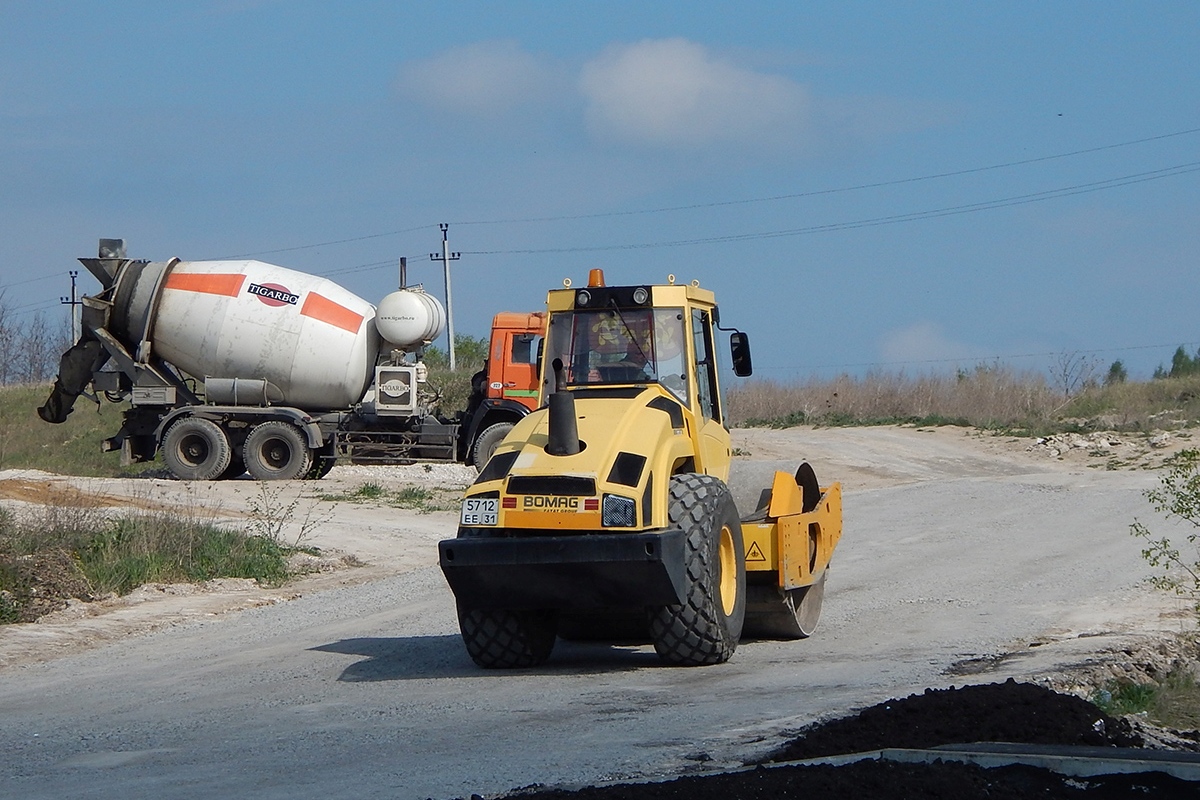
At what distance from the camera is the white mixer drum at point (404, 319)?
85.8 ft

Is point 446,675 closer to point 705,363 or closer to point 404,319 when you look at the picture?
point 705,363

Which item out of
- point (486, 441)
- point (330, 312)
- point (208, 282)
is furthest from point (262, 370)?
point (486, 441)

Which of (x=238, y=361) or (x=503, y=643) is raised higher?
(x=238, y=361)

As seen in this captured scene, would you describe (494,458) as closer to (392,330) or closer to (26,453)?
(392,330)

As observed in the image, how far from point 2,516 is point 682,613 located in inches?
359

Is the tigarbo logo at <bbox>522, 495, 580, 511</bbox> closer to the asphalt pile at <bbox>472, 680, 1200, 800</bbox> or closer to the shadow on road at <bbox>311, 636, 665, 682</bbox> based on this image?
the shadow on road at <bbox>311, 636, 665, 682</bbox>

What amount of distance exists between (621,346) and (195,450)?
1729 cm

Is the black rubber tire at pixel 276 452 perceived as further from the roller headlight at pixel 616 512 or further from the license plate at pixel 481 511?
the roller headlight at pixel 616 512

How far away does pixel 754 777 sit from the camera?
17.6 ft

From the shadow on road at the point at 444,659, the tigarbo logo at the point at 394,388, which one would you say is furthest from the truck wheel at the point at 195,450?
the shadow on road at the point at 444,659

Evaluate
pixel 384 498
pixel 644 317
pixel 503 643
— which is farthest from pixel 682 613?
pixel 384 498

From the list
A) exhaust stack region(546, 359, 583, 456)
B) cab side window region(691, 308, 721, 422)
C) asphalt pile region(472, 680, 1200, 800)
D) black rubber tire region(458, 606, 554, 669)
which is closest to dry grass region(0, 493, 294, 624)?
black rubber tire region(458, 606, 554, 669)

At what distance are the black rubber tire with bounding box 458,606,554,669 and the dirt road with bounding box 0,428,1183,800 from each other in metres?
0.13

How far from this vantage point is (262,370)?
2567 cm
